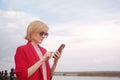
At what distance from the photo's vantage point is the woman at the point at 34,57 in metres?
2.85

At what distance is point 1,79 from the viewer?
1365 cm

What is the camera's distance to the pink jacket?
2.87m

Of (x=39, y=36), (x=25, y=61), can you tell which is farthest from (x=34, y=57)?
(x=39, y=36)

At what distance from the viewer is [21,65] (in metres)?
2.88

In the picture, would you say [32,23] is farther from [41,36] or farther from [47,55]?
[47,55]

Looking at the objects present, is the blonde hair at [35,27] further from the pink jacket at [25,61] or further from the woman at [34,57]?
the pink jacket at [25,61]

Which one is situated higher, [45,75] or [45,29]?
[45,29]

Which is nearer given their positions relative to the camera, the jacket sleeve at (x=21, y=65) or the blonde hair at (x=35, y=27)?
the jacket sleeve at (x=21, y=65)

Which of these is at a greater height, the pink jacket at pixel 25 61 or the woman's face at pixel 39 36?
the woman's face at pixel 39 36

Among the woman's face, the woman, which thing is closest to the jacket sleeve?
the woman

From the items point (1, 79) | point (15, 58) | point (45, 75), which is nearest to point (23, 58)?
point (15, 58)

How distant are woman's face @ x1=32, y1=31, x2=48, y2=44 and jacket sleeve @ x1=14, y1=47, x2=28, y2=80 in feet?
0.61

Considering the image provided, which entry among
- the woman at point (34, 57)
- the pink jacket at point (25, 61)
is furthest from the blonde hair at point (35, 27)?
the pink jacket at point (25, 61)

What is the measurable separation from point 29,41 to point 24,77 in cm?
44
